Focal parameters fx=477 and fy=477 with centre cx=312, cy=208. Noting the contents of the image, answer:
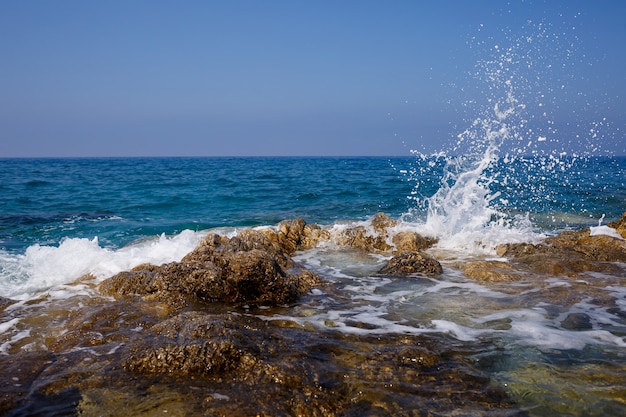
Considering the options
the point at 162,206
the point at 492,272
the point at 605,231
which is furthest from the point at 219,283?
the point at 162,206

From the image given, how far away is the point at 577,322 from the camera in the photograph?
4.79m

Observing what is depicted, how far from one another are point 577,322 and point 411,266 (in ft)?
8.45

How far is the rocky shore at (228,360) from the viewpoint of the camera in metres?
3.09

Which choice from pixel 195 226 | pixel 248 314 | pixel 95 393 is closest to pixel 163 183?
pixel 195 226

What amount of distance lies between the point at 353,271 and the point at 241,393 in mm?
4457

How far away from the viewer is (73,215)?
15.2 m

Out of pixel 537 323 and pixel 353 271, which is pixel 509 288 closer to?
pixel 537 323

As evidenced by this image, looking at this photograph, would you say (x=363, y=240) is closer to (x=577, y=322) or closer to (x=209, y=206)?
(x=577, y=322)

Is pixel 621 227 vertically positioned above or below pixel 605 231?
above

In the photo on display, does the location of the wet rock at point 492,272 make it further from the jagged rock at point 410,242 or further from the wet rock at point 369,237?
the wet rock at point 369,237

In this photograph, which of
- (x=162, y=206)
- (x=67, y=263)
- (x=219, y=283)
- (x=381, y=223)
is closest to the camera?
(x=219, y=283)

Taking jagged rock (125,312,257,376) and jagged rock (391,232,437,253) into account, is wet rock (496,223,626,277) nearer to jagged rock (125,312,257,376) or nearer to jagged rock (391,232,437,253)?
jagged rock (391,232,437,253)

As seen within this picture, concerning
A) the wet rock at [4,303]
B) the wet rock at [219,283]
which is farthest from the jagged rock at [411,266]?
the wet rock at [4,303]

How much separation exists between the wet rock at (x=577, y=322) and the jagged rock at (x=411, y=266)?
222 centimetres
